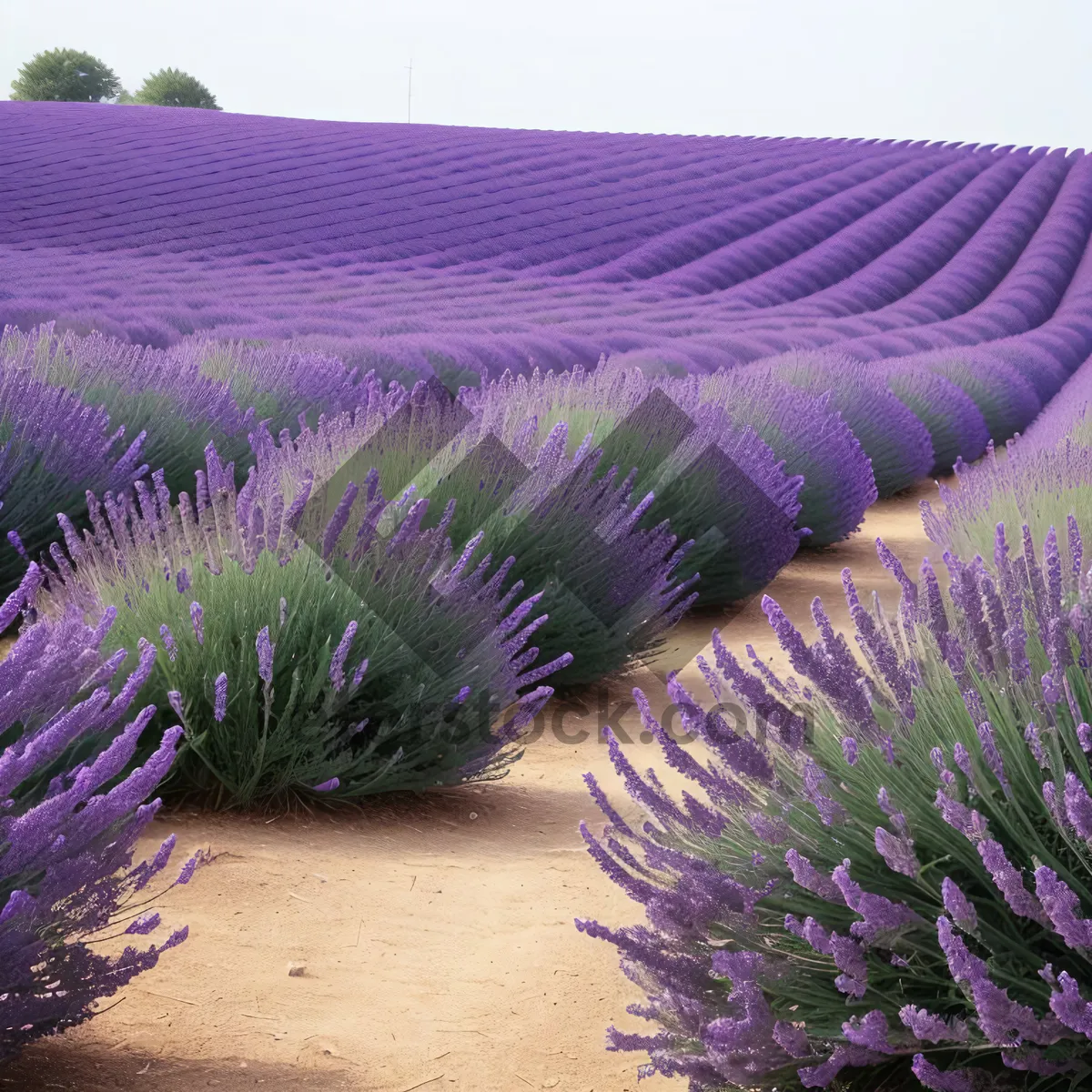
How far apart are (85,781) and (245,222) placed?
57.1ft

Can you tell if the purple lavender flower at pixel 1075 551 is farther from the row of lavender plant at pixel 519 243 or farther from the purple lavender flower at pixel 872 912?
the row of lavender plant at pixel 519 243

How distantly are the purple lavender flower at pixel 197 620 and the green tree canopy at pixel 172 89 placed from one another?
181ft

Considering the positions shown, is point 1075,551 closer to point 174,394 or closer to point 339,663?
point 339,663

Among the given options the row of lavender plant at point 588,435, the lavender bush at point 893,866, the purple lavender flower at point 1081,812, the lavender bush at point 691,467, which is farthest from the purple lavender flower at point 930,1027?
the lavender bush at point 691,467

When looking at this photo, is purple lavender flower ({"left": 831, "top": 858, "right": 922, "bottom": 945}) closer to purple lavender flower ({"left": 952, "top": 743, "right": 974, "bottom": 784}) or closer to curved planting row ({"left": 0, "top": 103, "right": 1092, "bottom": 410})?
purple lavender flower ({"left": 952, "top": 743, "right": 974, "bottom": 784})

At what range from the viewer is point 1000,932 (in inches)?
61.4

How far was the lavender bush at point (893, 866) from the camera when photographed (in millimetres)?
1438

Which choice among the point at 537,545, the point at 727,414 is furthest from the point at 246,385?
the point at 537,545

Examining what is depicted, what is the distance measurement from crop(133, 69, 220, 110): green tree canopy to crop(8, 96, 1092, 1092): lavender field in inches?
2008

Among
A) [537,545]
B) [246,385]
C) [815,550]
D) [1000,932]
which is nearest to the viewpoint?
[1000,932]

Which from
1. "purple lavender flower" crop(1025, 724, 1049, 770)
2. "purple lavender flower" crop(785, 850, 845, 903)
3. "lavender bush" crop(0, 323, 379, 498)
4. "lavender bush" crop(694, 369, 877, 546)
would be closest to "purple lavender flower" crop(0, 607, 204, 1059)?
"purple lavender flower" crop(785, 850, 845, 903)

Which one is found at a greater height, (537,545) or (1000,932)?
(1000,932)

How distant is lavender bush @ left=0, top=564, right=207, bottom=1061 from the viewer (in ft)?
5.42

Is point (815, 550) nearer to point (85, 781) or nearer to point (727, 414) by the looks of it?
point (727, 414)
